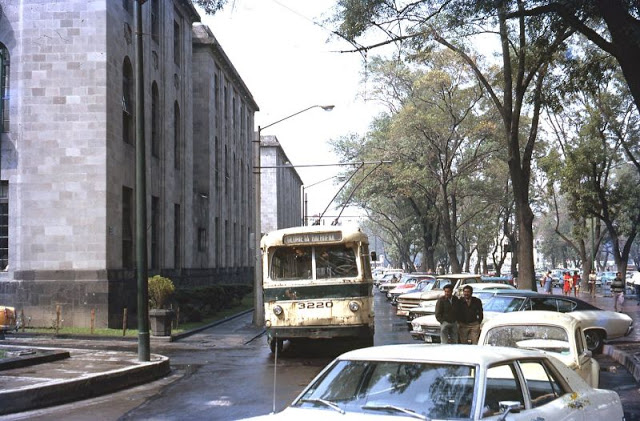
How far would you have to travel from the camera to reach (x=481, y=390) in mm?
5332

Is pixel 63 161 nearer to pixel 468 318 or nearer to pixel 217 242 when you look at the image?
pixel 468 318

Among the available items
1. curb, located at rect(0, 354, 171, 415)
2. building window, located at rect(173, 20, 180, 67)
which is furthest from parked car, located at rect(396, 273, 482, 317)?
building window, located at rect(173, 20, 180, 67)

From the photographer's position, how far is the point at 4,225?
81.9 feet

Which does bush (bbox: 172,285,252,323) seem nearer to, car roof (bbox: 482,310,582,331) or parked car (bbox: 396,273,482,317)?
parked car (bbox: 396,273,482,317)

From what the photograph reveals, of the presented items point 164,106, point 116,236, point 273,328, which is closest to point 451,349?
point 273,328

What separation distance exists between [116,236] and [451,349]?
2103 centimetres

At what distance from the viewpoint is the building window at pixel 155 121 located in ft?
105

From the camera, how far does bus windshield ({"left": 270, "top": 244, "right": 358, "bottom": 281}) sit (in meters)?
17.7

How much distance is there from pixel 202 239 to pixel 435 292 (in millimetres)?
18233

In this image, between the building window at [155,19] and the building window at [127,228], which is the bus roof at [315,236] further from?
the building window at [155,19]

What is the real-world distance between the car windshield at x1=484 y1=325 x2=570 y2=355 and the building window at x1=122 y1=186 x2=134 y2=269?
19.4m

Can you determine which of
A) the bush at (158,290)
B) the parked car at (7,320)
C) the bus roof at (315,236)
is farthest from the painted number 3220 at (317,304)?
the bush at (158,290)

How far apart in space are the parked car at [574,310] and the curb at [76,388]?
767 cm

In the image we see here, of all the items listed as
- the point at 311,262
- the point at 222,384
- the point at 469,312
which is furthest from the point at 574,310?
the point at 222,384
